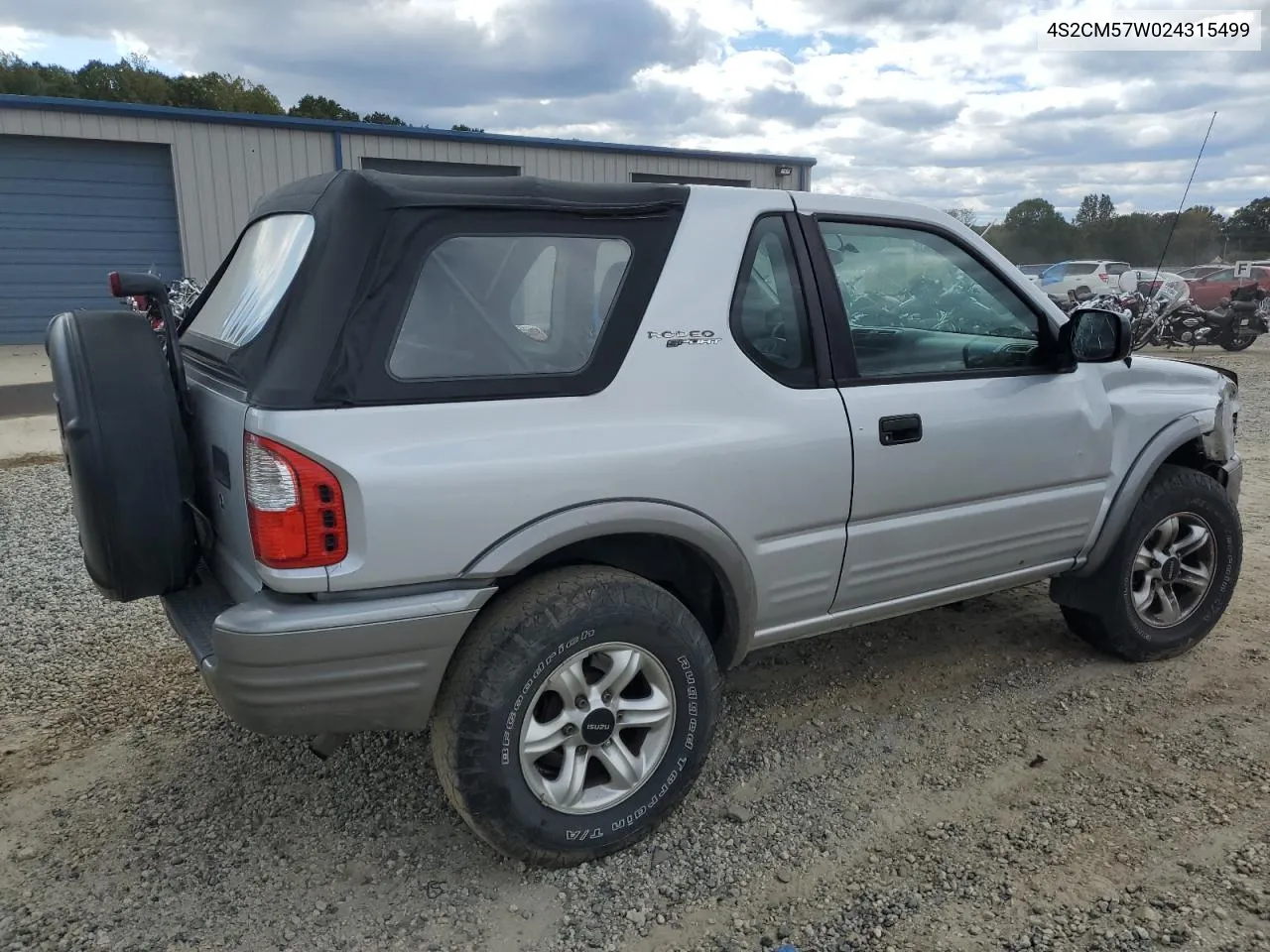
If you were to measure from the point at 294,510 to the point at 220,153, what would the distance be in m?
15.0

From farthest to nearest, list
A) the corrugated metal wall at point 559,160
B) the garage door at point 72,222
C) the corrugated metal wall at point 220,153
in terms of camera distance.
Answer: the corrugated metal wall at point 559,160
the garage door at point 72,222
the corrugated metal wall at point 220,153

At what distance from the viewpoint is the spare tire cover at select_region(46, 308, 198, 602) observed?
2418mm

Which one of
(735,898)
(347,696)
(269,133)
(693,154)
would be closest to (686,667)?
(735,898)

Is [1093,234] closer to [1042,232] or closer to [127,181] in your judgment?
[1042,232]

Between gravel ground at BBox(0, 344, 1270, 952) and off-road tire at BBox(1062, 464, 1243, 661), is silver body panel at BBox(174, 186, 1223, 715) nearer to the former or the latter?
off-road tire at BBox(1062, 464, 1243, 661)

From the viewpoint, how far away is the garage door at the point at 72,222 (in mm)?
14242

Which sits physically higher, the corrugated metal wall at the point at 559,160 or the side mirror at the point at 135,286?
the corrugated metal wall at the point at 559,160

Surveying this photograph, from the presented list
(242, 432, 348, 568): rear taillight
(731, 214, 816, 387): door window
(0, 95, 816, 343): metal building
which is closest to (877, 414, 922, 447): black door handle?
(731, 214, 816, 387): door window

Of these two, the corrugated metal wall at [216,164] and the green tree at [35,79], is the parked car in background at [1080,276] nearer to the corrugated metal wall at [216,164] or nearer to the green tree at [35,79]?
the corrugated metal wall at [216,164]

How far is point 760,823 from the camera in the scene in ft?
9.41

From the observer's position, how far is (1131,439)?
3.64m

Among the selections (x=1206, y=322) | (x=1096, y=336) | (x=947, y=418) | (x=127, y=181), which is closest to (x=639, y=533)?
(x=947, y=418)

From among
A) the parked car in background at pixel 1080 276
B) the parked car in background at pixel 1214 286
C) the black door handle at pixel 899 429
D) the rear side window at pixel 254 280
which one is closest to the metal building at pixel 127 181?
the rear side window at pixel 254 280

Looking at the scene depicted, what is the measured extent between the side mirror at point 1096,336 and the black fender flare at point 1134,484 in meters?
0.51
